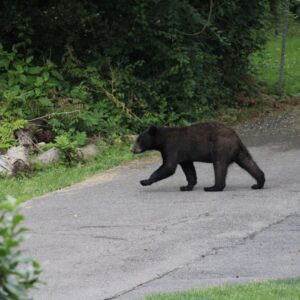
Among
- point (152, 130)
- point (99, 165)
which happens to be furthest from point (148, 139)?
point (99, 165)

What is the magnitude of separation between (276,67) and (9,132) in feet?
35.4

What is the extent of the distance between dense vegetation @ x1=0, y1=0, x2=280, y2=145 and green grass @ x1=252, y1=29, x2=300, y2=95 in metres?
2.50

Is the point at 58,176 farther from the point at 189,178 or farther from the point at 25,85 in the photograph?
the point at 25,85

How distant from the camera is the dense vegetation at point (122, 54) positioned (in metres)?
16.1

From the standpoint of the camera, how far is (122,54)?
683 inches

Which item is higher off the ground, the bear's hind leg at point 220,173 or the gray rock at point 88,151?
the bear's hind leg at point 220,173

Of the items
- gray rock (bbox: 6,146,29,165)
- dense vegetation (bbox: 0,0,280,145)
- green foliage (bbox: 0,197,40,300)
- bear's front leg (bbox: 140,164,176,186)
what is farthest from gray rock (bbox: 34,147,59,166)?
green foliage (bbox: 0,197,40,300)

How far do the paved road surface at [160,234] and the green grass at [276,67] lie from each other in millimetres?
7382

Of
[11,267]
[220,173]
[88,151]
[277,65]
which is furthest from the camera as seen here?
[277,65]

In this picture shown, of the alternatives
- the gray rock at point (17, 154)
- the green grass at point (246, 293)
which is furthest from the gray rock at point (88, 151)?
the green grass at point (246, 293)

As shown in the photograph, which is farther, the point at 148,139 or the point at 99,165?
the point at 99,165

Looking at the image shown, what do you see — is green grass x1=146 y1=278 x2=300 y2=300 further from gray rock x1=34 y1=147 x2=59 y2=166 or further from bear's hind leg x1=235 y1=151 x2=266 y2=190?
gray rock x1=34 y1=147 x2=59 y2=166

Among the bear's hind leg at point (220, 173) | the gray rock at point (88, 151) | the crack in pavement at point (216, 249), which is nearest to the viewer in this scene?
the crack in pavement at point (216, 249)

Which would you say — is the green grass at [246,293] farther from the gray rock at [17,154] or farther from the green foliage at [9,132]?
the green foliage at [9,132]
